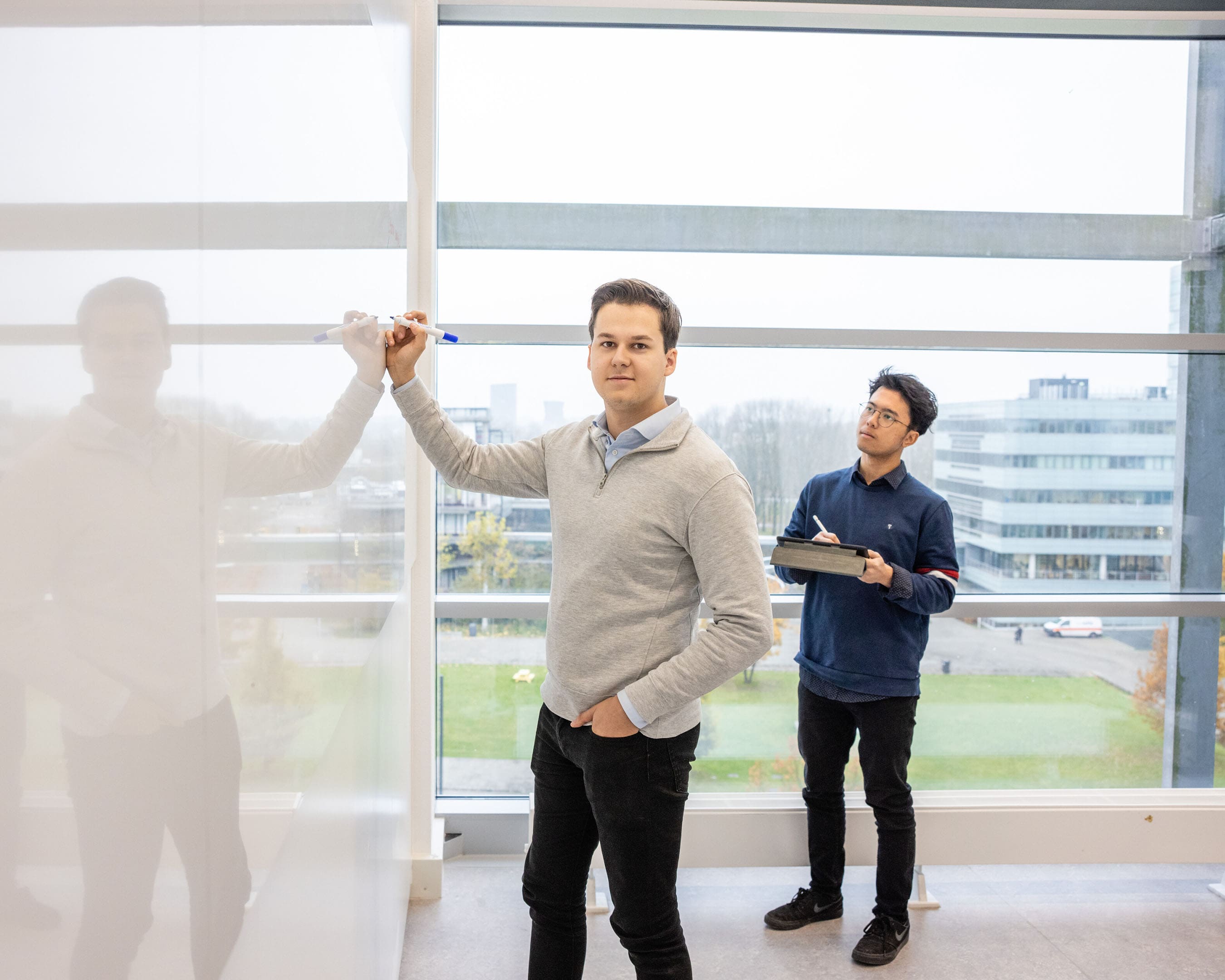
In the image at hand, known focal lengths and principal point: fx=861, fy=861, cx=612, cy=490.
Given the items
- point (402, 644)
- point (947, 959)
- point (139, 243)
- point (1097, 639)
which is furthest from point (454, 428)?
point (1097, 639)

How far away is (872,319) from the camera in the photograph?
3014 mm

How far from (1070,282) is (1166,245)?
387 mm

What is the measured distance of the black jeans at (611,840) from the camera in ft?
5.35

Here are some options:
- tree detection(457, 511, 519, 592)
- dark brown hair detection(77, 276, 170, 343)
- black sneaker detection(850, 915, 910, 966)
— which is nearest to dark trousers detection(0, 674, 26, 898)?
dark brown hair detection(77, 276, 170, 343)

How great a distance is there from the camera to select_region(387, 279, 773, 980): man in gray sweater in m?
1.59

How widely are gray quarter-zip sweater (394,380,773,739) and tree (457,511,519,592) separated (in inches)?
50.2

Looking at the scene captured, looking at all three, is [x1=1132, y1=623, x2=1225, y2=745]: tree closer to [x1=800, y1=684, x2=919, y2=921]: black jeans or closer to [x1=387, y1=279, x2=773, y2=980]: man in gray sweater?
[x1=800, y1=684, x2=919, y2=921]: black jeans

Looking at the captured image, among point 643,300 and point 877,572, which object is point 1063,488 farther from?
point 643,300

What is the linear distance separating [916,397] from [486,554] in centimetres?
151

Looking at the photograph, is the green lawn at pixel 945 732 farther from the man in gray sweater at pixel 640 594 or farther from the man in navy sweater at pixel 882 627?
the man in gray sweater at pixel 640 594

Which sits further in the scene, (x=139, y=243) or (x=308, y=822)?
(x=308, y=822)

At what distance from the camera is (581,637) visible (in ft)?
5.49

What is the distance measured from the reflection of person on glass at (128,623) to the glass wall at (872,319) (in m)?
2.37

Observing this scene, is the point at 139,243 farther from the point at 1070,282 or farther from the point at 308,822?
the point at 1070,282
